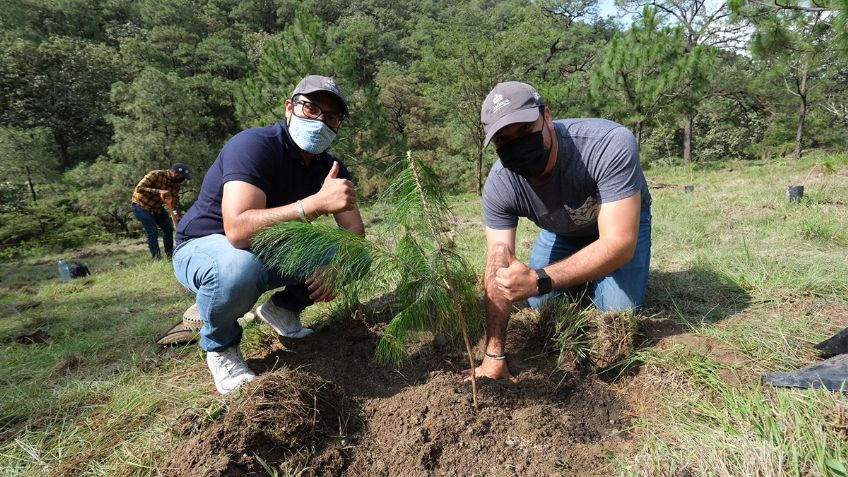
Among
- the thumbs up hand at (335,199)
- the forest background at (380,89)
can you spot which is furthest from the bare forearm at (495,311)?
Result: the forest background at (380,89)

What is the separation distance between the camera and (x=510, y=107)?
5.09 feet

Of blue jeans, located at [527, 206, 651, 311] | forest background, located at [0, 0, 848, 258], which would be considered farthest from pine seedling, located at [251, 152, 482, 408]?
forest background, located at [0, 0, 848, 258]

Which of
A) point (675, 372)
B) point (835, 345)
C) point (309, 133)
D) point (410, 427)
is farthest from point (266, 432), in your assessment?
point (835, 345)

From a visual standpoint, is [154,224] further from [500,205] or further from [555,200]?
[555,200]

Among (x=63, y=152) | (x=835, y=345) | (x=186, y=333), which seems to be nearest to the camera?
(x=835, y=345)

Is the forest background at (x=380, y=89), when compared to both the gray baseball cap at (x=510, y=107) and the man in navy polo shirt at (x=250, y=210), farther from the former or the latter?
Answer: the gray baseball cap at (x=510, y=107)

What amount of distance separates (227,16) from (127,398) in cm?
3663

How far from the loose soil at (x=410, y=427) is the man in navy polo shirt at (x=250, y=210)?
390 mm

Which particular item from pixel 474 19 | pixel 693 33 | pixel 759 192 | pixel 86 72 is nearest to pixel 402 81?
pixel 474 19

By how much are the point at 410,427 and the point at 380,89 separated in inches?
575

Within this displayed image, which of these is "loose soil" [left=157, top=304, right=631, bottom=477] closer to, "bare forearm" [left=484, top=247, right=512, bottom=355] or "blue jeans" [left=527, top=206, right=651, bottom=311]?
"bare forearm" [left=484, top=247, right=512, bottom=355]

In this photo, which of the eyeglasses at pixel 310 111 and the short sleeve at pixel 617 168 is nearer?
the short sleeve at pixel 617 168

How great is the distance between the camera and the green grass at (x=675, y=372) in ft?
3.54

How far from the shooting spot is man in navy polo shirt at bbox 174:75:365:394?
1.66 m
